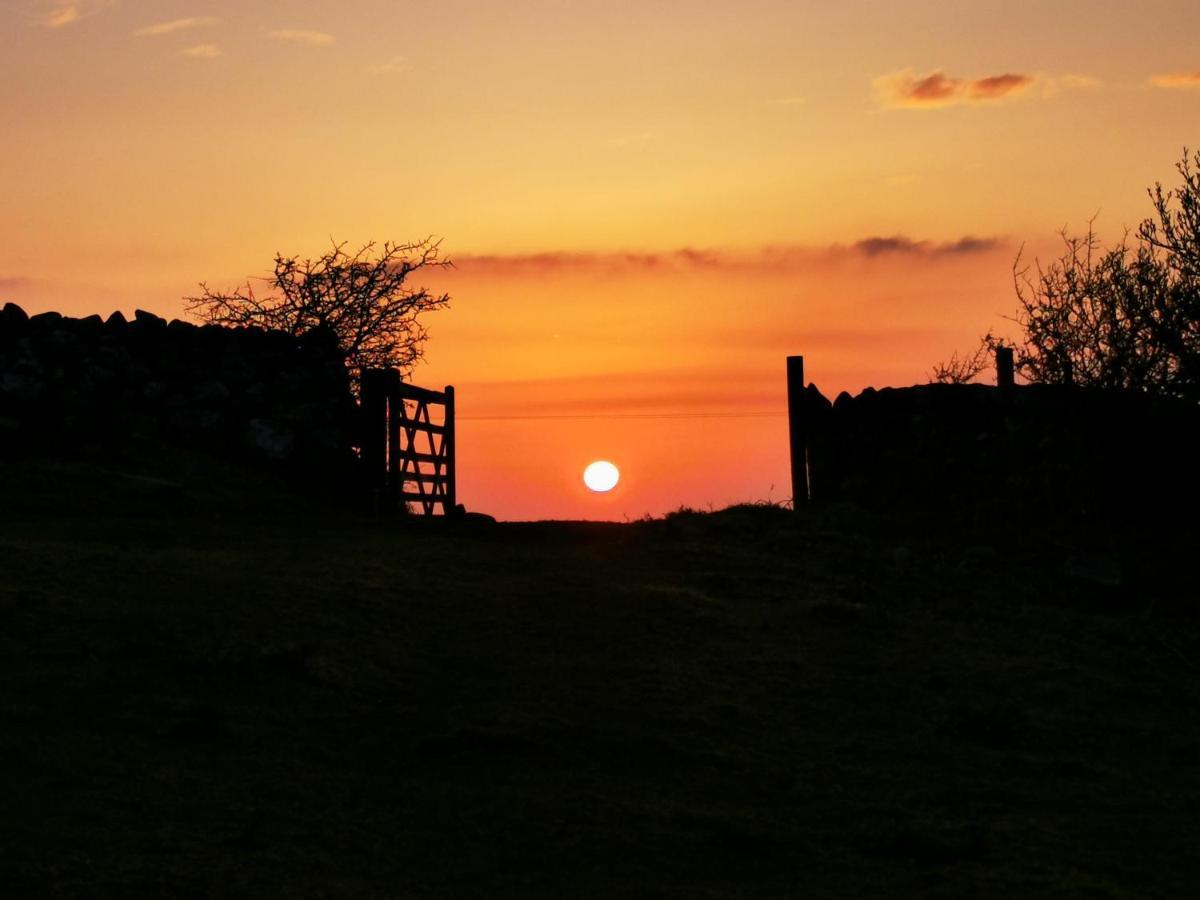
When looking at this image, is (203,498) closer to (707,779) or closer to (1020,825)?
(707,779)

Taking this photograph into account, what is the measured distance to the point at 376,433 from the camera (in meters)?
24.1

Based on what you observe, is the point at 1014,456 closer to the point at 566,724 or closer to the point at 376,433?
the point at 376,433

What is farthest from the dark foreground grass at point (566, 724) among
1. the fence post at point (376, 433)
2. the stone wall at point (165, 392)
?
the fence post at point (376, 433)

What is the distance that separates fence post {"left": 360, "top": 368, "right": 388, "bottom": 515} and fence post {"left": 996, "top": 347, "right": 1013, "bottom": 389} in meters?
10.4

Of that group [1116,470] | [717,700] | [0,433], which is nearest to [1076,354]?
[1116,470]

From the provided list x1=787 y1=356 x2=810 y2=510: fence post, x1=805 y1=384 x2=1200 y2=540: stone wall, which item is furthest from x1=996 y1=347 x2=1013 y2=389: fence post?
x1=787 y1=356 x2=810 y2=510: fence post

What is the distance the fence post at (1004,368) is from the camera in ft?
77.3

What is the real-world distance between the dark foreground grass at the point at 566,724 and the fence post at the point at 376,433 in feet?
17.7

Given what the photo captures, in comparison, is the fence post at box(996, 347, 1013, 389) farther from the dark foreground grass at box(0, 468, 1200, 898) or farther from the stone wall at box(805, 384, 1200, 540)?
the dark foreground grass at box(0, 468, 1200, 898)

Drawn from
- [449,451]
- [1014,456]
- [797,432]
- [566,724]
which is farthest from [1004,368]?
[566,724]

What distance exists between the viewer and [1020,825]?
A: 9430 millimetres

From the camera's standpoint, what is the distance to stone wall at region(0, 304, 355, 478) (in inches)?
907

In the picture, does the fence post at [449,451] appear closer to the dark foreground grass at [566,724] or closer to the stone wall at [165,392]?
the stone wall at [165,392]

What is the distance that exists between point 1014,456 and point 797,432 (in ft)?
11.9
